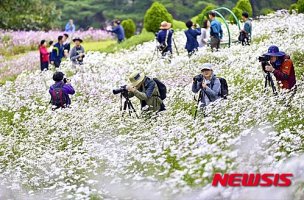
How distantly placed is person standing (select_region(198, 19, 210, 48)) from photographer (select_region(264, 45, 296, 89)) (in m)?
8.98

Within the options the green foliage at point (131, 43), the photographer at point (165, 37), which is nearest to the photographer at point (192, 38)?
the photographer at point (165, 37)

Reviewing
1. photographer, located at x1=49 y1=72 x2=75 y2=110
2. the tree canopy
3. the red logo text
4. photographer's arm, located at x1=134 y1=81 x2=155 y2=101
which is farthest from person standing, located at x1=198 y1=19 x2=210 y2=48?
the tree canopy

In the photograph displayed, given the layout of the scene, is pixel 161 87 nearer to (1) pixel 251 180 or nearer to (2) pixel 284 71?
(2) pixel 284 71

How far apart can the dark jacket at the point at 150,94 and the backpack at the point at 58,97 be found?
6.63 feet

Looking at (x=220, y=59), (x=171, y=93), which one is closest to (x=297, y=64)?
(x=220, y=59)

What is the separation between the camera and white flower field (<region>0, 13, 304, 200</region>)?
5.57m

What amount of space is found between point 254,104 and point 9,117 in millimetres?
6102

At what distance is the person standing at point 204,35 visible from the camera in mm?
18694

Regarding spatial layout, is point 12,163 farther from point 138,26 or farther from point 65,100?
point 138,26

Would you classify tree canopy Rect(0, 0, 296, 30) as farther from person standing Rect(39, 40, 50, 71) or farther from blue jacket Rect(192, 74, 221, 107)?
blue jacket Rect(192, 74, 221, 107)

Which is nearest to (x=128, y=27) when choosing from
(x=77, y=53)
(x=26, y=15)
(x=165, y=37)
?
(x=26, y=15)

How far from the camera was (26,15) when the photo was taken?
110 ft

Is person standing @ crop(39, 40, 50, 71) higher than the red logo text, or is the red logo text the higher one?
the red logo text

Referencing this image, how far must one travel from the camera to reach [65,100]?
11211mm
